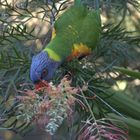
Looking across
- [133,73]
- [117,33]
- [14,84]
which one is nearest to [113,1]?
[117,33]

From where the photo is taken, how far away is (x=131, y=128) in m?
1.32

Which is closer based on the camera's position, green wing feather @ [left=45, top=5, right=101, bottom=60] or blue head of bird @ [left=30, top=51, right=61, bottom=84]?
blue head of bird @ [left=30, top=51, right=61, bottom=84]

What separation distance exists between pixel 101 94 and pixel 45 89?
1.56 ft

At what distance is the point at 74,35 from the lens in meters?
1.39

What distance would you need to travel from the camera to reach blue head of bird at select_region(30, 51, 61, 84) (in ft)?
3.61

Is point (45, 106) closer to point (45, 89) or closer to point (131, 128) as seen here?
point (45, 89)

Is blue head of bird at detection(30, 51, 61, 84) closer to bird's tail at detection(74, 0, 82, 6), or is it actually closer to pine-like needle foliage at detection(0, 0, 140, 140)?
pine-like needle foliage at detection(0, 0, 140, 140)

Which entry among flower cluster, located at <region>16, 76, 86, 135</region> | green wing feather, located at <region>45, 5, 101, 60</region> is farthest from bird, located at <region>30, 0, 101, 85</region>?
flower cluster, located at <region>16, 76, 86, 135</region>

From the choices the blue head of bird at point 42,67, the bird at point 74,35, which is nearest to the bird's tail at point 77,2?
the bird at point 74,35

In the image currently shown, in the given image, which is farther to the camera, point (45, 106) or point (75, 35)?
point (75, 35)

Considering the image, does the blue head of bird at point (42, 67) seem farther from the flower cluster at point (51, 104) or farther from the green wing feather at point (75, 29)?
the flower cluster at point (51, 104)

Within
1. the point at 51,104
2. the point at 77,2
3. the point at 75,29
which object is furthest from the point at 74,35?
the point at 51,104

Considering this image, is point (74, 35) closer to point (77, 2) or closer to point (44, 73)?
point (77, 2)

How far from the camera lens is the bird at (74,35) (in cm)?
132
